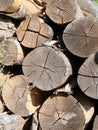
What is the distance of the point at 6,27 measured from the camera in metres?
5.61

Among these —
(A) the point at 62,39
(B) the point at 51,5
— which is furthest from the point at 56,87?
(B) the point at 51,5

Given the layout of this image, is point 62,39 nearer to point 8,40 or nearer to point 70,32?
point 70,32

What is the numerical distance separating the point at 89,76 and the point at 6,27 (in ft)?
3.94

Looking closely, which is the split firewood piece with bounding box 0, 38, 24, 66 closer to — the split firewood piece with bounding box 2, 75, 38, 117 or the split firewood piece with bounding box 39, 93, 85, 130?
the split firewood piece with bounding box 2, 75, 38, 117

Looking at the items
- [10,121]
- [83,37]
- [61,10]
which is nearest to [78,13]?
[61,10]

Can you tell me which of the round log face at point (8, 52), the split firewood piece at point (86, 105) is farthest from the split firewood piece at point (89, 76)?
the round log face at point (8, 52)

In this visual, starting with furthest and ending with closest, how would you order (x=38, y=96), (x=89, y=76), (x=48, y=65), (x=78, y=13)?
(x=38, y=96) → (x=78, y=13) → (x=48, y=65) → (x=89, y=76)

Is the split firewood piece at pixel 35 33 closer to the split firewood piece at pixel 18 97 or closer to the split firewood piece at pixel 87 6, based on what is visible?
the split firewood piece at pixel 18 97

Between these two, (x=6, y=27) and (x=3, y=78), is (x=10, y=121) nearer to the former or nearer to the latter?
(x=3, y=78)

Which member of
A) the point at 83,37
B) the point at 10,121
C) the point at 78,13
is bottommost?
the point at 10,121

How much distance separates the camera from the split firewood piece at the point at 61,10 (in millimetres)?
5281

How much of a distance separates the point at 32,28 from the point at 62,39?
368 mm

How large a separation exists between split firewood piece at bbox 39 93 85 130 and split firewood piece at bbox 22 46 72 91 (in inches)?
6.9

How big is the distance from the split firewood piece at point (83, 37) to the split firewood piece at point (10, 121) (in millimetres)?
1028
